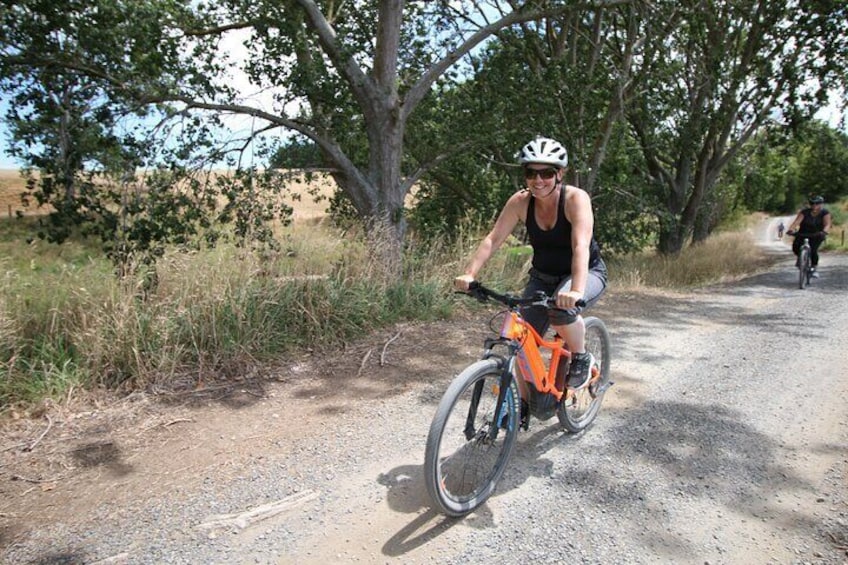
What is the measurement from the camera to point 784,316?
7.88m

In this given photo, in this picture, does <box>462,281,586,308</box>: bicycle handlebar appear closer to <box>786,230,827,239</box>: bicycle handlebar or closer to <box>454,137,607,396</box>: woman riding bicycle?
<box>454,137,607,396</box>: woman riding bicycle

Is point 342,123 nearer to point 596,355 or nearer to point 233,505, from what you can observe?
point 596,355

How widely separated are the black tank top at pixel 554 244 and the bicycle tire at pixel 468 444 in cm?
87

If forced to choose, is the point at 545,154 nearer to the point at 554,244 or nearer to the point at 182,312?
the point at 554,244

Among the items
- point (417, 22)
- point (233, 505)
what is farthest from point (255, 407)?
point (417, 22)

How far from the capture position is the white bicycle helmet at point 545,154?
3.22m

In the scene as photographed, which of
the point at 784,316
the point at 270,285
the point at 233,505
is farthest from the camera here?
the point at 784,316

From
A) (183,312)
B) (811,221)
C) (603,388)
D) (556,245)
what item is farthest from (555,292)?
(811,221)

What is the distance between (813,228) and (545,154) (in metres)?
10.6

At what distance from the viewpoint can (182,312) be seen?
4848 mm

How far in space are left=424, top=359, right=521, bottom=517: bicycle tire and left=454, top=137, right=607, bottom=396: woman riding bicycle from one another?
0.53 meters

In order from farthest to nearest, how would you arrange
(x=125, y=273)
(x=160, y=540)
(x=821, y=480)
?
(x=125, y=273), (x=821, y=480), (x=160, y=540)

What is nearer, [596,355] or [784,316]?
[596,355]

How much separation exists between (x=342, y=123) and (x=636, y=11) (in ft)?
17.8
